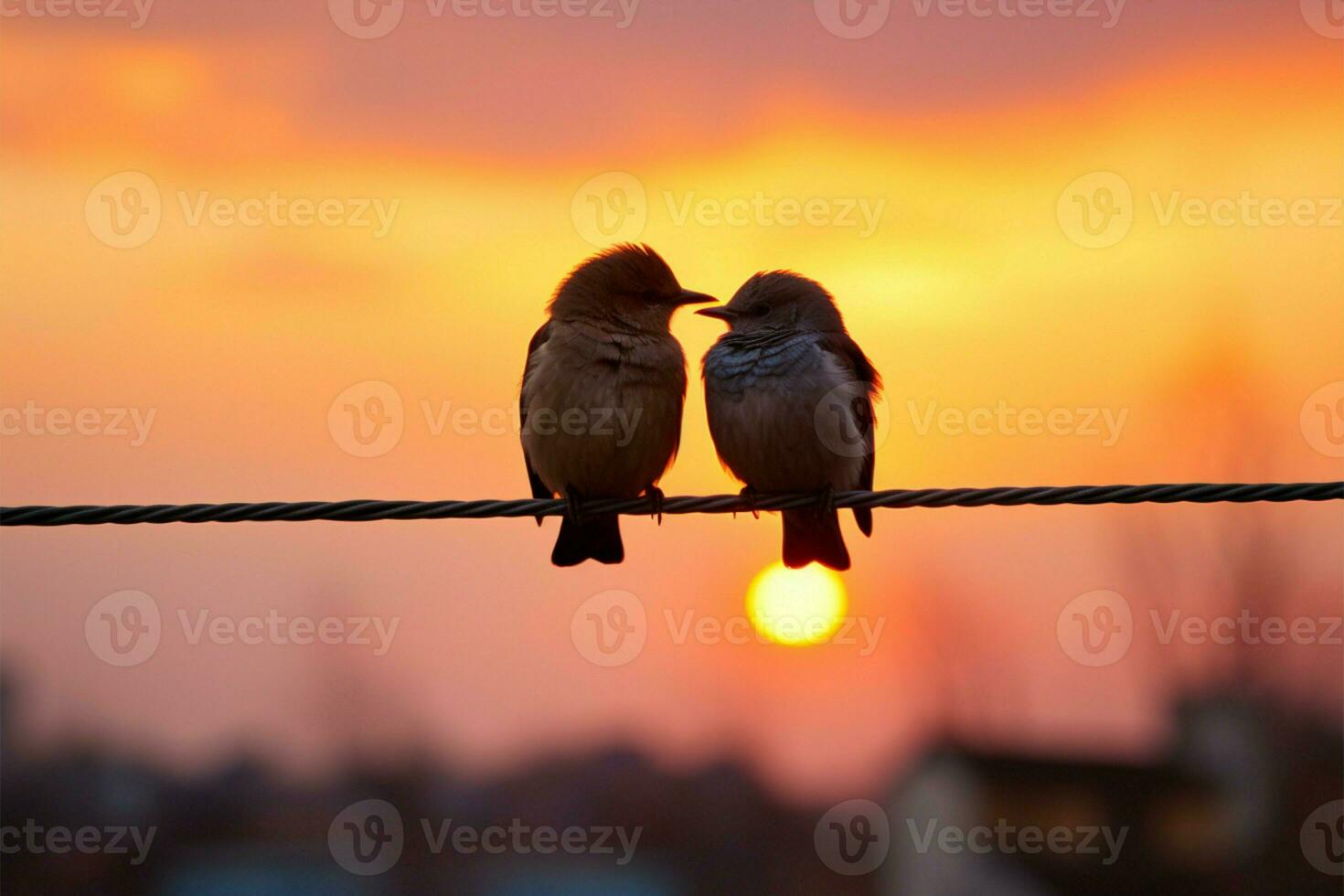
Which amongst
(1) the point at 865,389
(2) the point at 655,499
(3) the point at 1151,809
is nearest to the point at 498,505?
(2) the point at 655,499

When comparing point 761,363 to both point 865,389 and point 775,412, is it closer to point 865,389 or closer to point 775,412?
point 775,412

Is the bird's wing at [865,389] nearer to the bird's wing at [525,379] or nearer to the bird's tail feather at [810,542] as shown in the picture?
the bird's tail feather at [810,542]

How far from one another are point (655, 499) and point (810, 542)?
135 centimetres

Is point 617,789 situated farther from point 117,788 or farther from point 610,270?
point 610,270

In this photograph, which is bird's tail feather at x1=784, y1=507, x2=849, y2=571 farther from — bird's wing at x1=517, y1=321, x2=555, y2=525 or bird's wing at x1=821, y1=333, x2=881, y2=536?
bird's wing at x1=517, y1=321, x2=555, y2=525

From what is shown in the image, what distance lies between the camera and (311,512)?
14.2 ft

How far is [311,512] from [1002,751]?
1364 centimetres

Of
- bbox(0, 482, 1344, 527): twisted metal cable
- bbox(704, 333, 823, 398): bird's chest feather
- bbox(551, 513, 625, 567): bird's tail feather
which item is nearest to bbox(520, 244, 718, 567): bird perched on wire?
bbox(551, 513, 625, 567): bird's tail feather

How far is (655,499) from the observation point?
5.79 meters

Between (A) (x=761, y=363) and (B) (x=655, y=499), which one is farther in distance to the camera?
(A) (x=761, y=363)

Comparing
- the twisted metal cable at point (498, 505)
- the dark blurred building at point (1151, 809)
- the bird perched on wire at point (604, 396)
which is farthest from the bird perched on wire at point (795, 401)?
the dark blurred building at point (1151, 809)

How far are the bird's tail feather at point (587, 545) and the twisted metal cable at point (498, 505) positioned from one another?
6.20 ft

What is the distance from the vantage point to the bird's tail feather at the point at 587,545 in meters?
6.55

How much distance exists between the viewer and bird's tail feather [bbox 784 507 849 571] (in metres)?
6.82
